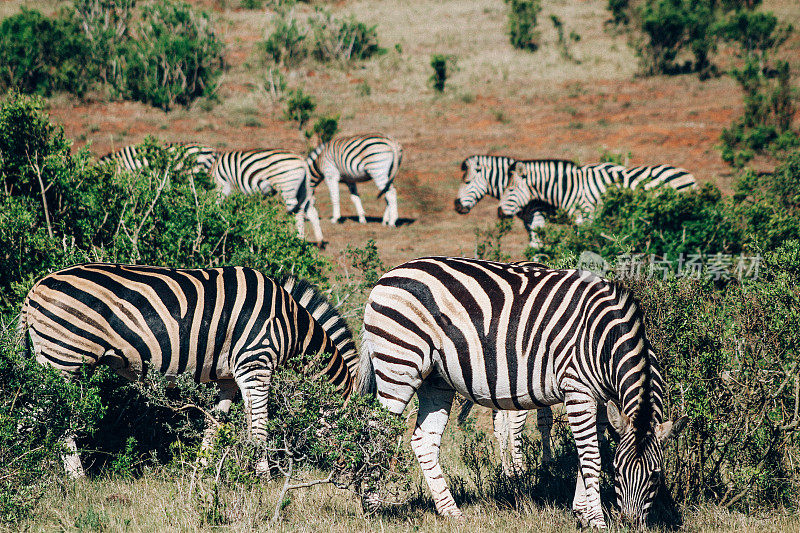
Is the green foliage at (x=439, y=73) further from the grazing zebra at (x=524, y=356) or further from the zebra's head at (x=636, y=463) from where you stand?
the zebra's head at (x=636, y=463)

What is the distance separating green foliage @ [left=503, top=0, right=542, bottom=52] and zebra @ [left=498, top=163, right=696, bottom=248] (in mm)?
23651

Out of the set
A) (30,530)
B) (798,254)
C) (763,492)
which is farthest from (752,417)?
(30,530)

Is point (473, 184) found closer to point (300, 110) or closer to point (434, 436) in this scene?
point (434, 436)

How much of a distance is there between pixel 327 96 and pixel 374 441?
2814 cm

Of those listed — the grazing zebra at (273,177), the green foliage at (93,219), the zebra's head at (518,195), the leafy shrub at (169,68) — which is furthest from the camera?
the leafy shrub at (169,68)

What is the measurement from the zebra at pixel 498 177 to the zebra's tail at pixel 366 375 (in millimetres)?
9598

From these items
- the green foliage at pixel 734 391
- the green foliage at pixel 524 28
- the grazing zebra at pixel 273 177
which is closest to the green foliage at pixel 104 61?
the grazing zebra at pixel 273 177

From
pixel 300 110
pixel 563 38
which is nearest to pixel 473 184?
pixel 300 110

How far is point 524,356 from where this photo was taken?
5734 millimetres

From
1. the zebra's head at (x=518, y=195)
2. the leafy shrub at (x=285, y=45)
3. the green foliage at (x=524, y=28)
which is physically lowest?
the zebra's head at (x=518, y=195)

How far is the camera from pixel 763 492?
20.1 ft

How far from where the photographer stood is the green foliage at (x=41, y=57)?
2869cm

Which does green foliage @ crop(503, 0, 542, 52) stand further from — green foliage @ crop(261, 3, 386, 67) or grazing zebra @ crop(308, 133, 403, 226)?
grazing zebra @ crop(308, 133, 403, 226)

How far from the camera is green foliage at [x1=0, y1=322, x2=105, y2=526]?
570 cm
